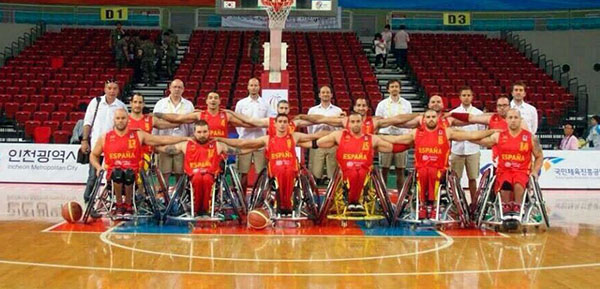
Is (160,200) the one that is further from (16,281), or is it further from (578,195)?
(578,195)

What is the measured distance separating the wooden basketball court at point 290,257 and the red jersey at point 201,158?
2.05ft

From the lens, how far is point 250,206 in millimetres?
9398

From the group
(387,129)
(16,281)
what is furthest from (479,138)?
(16,281)

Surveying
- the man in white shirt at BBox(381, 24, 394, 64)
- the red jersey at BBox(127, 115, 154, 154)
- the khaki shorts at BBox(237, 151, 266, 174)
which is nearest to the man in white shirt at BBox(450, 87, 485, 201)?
the khaki shorts at BBox(237, 151, 266, 174)

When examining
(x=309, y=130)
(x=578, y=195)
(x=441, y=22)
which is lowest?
(x=578, y=195)

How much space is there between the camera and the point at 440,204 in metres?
9.20

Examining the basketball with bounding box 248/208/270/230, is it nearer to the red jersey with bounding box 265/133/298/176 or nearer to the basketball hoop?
the red jersey with bounding box 265/133/298/176

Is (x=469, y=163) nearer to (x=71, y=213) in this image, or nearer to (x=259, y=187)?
(x=259, y=187)

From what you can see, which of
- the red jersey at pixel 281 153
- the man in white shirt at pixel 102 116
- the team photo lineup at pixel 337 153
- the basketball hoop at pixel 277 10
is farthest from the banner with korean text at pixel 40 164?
the red jersey at pixel 281 153

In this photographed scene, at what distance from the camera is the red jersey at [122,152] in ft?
29.5

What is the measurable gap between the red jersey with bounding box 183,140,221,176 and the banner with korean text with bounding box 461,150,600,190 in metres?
7.94

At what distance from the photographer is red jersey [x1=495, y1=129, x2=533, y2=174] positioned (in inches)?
346

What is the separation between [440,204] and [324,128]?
1.97 metres

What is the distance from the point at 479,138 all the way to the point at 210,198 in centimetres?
293
